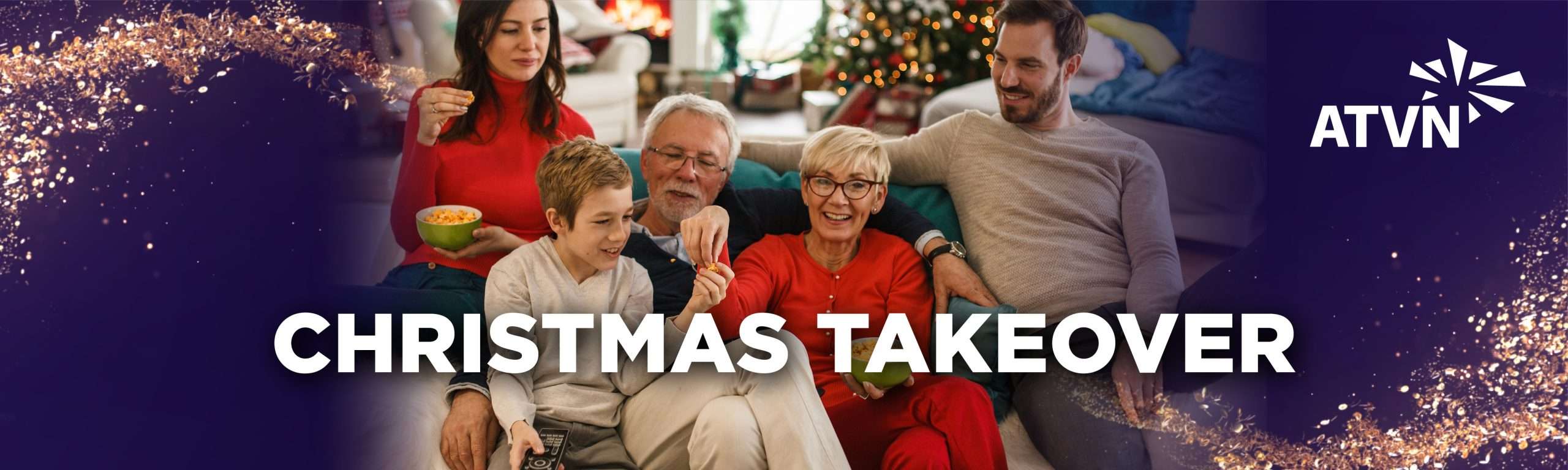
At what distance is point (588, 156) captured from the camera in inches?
68.2

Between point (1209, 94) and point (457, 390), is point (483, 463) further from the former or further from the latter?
point (1209, 94)

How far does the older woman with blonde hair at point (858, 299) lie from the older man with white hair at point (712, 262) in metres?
0.05

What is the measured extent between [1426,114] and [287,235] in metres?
1.93

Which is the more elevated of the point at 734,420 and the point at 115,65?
the point at 115,65

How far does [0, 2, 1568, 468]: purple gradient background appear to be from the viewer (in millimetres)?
1932

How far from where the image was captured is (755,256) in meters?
1.84

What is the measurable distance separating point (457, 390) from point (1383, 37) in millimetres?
1626

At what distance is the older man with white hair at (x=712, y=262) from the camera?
168 centimetres

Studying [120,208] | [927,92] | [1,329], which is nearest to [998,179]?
[120,208]

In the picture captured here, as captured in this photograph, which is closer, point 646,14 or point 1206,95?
point 1206,95

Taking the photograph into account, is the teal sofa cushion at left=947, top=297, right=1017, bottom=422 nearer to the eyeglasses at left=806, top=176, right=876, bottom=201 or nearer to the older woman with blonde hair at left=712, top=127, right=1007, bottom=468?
the older woman with blonde hair at left=712, top=127, right=1007, bottom=468

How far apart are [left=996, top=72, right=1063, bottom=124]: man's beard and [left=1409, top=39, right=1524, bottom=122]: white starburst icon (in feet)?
2.02

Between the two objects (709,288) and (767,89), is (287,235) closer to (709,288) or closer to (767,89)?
(709,288)

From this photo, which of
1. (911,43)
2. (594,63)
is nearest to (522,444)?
(594,63)
